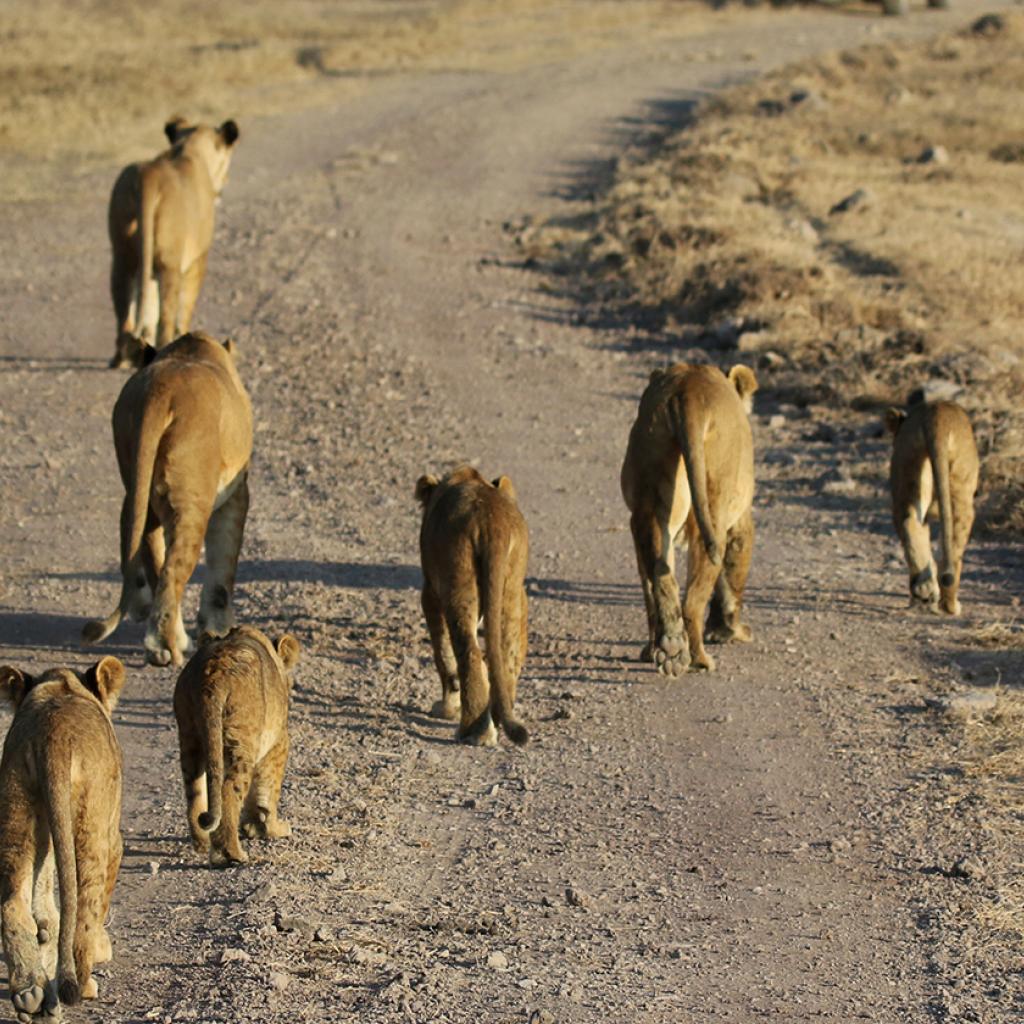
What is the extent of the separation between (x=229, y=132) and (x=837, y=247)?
7.38 meters

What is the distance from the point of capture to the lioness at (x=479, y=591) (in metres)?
8.40

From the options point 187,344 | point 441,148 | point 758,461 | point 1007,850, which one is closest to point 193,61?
point 441,148

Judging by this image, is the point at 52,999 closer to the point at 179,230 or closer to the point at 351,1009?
the point at 351,1009

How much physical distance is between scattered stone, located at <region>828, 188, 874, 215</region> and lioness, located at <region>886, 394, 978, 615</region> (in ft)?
42.0

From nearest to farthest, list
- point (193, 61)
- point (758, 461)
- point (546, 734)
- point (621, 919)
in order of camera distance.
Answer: point (621, 919) < point (546, 734) < point (758, 461) < point (193, 61)

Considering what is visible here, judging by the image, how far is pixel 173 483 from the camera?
373 inches

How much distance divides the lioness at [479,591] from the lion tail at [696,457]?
1.05 metres

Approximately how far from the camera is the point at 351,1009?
6094 millimetres

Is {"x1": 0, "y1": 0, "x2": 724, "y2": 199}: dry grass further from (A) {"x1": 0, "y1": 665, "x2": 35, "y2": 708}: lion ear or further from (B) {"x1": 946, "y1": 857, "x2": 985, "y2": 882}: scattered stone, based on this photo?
(B) {"x1": 946, "y1": 857, "x2": 985, "y2": 882}: scattered stone

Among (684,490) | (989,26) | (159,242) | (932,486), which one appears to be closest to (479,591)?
(684,490)

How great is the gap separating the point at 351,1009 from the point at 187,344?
4.83 m

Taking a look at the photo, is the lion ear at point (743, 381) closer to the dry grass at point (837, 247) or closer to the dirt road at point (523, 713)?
the dirt road at point (523, 713)

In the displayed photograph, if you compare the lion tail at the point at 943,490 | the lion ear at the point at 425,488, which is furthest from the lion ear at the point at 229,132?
the lion ear at the point at 425,488

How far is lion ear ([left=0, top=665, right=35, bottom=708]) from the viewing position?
6.31m
